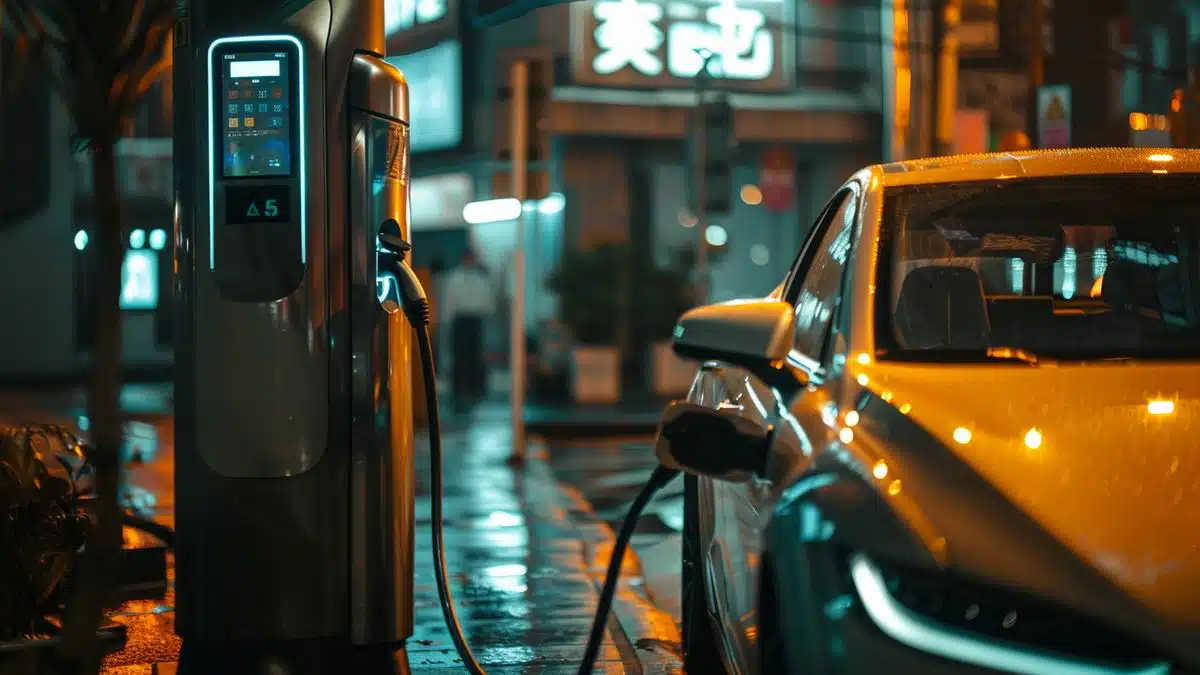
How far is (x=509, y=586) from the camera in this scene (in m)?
7.93

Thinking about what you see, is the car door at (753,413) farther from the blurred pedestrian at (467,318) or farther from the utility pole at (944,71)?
the blurred pedestrian at (467,318)

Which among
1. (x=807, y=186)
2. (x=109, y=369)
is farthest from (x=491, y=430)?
(x=807, y=186)

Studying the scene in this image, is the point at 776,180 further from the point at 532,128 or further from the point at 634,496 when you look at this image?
the point at 634,496

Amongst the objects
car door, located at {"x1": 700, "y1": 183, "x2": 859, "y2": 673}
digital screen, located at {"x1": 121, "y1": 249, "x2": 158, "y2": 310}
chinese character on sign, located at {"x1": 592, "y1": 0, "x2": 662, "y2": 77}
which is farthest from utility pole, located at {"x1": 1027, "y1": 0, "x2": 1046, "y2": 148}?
digital screen, located at {"x1": 121, "y1": 249, "x2": 158, "y2": 310}

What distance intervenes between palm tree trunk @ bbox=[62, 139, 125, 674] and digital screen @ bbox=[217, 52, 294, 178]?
1243 millimetres

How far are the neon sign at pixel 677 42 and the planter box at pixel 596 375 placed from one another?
5.94 meters

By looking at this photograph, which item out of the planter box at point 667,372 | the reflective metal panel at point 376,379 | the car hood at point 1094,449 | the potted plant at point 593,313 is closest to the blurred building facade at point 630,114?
the potted plant at point 593,313

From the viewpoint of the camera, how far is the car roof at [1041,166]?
4324 millimetres

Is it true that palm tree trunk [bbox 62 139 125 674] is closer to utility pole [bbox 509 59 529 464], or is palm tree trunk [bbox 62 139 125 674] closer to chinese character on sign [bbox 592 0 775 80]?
utility pole [bbox 509 59 529 464]

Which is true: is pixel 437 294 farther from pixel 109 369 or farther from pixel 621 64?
pixel 109 369

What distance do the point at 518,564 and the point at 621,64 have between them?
18904 millimetres

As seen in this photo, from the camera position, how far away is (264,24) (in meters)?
5.12

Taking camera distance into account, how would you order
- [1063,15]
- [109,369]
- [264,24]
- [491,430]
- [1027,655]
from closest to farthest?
[1027,655], [109,369], [264,24], [1063,15], [491,430]

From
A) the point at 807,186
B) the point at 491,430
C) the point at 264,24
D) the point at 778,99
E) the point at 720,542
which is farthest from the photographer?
the point at 807,186
